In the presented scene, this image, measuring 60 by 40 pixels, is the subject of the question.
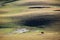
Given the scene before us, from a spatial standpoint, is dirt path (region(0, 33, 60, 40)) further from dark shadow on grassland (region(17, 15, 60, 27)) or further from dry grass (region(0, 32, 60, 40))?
dark shadow on grassland (region(17, 15, 60, 27))

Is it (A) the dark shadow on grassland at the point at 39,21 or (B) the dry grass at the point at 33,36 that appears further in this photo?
(A) the dark shadow on grassland at the point at 39,21

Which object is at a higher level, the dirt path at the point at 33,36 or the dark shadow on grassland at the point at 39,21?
the dark shadow on grassland at the point at 39,21

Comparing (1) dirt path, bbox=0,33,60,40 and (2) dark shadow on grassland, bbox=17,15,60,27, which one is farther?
(2) dark shadow on grassland, bbox=17,15,60,27

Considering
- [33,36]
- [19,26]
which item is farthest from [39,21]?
[33,36]

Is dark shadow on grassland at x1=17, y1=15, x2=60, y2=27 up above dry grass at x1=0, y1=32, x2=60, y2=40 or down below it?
above

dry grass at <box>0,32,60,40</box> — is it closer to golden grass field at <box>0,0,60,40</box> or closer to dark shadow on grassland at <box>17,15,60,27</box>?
golden grass field at <box>0,0,60,40</box>

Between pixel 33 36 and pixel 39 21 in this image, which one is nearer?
pixel 33 36

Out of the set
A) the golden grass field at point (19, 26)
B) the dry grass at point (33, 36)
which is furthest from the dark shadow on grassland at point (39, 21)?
the dry grass at point (33, 36)

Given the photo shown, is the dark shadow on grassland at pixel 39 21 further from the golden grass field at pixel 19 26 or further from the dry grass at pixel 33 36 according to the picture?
the dry grass at pixel 33 36

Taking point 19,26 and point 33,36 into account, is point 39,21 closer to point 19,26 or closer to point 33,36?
point 19,26

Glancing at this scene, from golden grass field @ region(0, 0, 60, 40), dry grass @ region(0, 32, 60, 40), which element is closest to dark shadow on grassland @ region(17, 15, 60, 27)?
golden grass field @ region(0, 0, 60, 40)

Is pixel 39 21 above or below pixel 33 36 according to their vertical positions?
above

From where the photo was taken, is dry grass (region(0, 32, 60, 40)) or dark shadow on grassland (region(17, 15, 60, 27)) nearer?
dry grass (region(0, 32, 60, 40))
